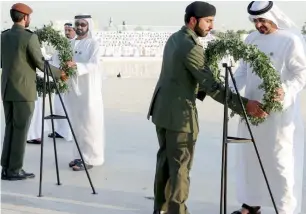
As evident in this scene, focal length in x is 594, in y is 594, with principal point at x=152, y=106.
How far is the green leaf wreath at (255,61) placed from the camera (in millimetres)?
4520

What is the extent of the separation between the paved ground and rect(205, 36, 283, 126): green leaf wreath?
4.63 ft

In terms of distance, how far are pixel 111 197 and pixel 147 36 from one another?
2279 inches

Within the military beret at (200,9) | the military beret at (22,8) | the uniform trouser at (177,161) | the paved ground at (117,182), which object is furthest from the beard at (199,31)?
the military beret at (22,8)

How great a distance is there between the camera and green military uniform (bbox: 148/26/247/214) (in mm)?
4562

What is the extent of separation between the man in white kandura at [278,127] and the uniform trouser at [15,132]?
248 centimetres

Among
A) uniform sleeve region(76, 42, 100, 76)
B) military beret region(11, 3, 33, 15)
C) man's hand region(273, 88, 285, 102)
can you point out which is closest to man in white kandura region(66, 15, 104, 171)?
uniform sleeve region(76, 42, 100, 76)

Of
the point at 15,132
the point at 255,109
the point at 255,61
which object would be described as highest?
the point at 255,61

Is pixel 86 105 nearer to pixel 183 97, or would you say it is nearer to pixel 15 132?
pixel 15 132

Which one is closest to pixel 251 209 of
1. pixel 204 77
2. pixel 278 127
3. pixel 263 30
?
pixel 278 127

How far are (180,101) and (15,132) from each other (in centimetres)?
251

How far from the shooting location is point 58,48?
625cm

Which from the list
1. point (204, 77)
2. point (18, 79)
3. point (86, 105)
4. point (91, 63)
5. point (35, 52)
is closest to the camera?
point (204, 77)

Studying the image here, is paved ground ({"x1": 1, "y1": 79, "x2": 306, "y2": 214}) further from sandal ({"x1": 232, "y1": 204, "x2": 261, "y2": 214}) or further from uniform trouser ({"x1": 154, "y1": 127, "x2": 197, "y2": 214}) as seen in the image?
uniform trouser ({"x1": 154, "y1": 127, "x2": 197, "y2": 214})

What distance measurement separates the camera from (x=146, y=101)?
1518cm
